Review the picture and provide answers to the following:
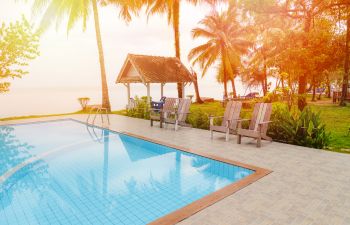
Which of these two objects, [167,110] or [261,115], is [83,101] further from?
[261,115]

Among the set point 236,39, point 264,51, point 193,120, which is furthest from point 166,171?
point 264,51

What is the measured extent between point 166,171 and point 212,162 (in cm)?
129

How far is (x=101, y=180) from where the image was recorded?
588cm

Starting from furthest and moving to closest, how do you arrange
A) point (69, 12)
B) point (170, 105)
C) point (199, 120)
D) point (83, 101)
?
point (83, 101) → point (69, 12) → point (170, 105) → point (199, 120)

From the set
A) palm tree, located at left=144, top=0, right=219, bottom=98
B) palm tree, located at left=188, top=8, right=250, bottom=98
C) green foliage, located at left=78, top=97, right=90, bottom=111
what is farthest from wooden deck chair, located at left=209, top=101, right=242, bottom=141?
palm tree, located at left=188, top=8, right=250, bottom=98

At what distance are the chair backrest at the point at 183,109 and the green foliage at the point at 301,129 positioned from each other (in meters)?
3.65

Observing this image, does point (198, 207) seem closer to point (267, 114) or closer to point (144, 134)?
point (267, 114)

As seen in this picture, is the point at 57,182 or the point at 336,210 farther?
the point at 57,182

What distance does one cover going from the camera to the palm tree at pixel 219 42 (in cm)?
2858

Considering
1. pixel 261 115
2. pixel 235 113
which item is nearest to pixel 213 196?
pixel 261 115

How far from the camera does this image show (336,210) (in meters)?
3.99

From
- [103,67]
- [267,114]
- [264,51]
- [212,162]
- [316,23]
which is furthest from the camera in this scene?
[264,51]

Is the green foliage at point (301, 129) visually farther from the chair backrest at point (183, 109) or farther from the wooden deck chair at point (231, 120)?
the chair backrest at point (183, 109)

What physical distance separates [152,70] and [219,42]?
1254 cm
